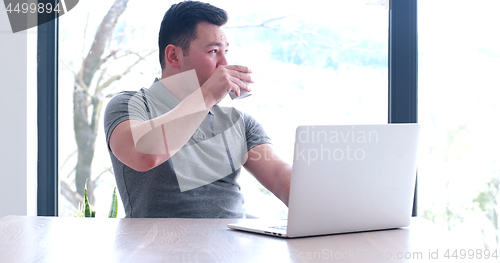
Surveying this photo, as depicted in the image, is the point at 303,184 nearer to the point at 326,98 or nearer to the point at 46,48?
the point at 326,98

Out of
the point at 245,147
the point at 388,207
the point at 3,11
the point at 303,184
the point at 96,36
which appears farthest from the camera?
the point at 96,36

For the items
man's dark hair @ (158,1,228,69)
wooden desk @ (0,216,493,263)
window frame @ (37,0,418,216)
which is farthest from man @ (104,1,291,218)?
window frame @ (37,0,418,216)

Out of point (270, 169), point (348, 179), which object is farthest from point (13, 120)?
point (348, 179)

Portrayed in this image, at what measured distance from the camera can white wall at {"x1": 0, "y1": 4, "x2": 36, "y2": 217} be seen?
2.04 meters

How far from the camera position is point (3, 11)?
2045mm

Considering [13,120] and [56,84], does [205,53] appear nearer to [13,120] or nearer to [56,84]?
[56,84]

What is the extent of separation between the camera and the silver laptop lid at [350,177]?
0.84m

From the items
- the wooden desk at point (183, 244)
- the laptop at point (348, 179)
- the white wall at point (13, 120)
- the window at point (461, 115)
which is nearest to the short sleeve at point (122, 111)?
the wooden desk at point (183, 244)

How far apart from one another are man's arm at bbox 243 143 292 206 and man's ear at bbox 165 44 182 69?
449 mm

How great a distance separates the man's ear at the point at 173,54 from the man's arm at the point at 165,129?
1.04 feet

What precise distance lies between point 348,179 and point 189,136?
2.04ft

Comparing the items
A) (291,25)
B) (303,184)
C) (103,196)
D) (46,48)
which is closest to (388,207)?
(303,184)

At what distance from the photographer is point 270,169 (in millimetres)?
1576

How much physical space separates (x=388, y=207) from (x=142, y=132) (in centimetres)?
73
